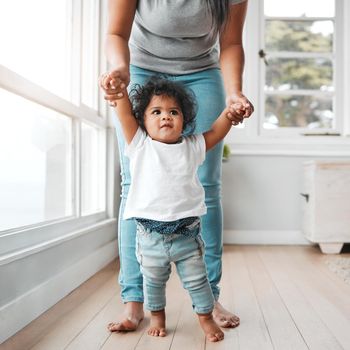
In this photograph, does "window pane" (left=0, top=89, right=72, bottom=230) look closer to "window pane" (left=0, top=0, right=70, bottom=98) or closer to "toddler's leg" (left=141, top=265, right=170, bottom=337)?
"window pane" (left=0, top=0, right=70, bottom=98)

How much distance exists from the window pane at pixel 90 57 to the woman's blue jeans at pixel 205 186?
1170 mm

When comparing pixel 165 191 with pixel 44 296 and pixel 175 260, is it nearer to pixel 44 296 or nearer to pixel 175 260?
pixel 175 260

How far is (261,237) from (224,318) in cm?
197

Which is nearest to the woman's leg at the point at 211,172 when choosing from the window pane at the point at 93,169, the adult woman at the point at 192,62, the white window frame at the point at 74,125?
the adult woman at the point at 192,62

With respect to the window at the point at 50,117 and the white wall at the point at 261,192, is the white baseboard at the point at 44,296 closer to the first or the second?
the window at the point at 50,117

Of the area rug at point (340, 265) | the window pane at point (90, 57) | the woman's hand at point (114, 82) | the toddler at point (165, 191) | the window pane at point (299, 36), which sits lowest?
the area rug at point (340, 265)

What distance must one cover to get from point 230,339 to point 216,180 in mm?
458

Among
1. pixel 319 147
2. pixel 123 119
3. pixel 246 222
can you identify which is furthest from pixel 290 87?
pixel 123 119

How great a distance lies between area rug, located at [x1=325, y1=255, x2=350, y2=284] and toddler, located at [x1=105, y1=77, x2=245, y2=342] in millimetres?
1070

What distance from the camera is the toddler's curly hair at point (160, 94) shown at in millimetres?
1319

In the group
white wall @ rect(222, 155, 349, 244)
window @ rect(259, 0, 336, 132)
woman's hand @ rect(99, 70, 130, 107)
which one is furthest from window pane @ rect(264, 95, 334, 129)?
woman's hand @ rect(99, 70, 130, 107)

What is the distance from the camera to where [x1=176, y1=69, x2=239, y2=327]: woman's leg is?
1.46 m

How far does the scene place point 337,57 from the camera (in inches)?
136

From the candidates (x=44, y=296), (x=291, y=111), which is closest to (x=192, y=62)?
(x=44, y=296)
